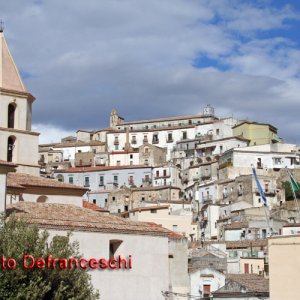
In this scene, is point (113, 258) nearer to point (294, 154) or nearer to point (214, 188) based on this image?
point (214, 188)

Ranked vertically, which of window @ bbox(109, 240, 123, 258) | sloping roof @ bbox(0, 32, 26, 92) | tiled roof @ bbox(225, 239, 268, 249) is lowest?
window @ bbox(109, 240, 123, 258)

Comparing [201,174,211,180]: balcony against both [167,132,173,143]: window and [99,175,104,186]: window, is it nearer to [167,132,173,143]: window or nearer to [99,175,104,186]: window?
[99,175,104,186]: window

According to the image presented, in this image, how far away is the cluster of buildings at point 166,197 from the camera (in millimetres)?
31047

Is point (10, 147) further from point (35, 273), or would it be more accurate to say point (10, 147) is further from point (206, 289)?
point (35, 273)

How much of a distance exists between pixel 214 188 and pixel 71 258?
233 ft

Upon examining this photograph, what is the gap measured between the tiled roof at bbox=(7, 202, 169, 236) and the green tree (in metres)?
1.61

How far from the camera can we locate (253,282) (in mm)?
44906

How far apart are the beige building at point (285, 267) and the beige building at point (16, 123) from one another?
18299mm

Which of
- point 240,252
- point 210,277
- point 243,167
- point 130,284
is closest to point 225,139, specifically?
point 243,167

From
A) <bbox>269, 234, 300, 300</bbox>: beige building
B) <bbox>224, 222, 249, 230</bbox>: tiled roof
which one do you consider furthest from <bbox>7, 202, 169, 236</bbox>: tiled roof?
<bbox>224, 222, 249, 230</bbox>: tiled roof

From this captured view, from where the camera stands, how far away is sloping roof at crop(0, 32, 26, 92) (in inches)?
1687

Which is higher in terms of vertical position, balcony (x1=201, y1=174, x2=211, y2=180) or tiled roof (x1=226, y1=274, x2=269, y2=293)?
balcony (x1=201, y1=174, x2=211, y2=180)

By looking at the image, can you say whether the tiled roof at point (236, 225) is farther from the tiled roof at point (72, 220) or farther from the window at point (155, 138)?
the window at point (155, 138)

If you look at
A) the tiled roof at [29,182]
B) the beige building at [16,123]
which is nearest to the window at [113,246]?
the tiled roof at [29,182]
